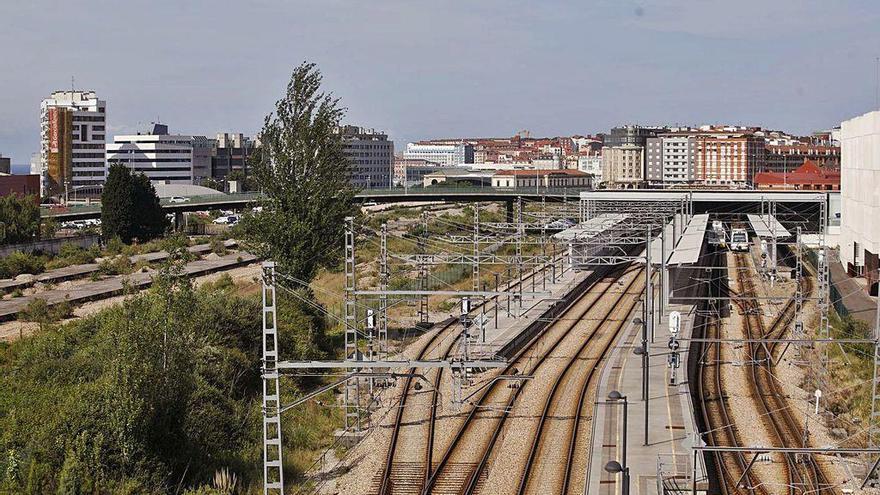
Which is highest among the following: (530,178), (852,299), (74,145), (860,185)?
(74,145)

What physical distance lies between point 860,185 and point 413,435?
77.6ft

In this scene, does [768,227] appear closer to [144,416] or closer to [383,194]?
[144,416]

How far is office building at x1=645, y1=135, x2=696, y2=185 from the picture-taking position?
132m

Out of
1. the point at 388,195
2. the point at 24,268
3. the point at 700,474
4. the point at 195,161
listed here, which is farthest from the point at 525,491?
the point at 195,161

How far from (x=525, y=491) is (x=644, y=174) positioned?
440 feet

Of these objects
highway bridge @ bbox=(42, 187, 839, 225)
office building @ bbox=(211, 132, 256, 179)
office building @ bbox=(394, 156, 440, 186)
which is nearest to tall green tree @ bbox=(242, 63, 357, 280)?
highway bridge @ bbox=(42, 187, 839, 225)

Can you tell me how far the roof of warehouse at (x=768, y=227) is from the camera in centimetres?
3622

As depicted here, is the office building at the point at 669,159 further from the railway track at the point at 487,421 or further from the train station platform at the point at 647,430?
the train station platform at the point at 647,430

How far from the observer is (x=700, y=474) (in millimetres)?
14047

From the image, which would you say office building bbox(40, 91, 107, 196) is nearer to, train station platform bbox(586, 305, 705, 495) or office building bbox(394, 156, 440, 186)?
office building bbox(394, 156, 440, 186)

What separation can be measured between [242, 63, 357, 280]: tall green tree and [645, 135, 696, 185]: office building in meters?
104

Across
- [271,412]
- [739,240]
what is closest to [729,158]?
[739,240]

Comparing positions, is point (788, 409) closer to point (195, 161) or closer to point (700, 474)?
point (700, 474)

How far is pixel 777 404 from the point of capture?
1983 cm
